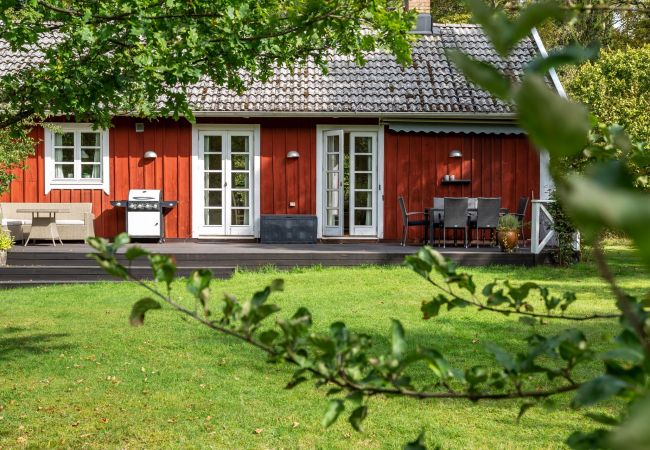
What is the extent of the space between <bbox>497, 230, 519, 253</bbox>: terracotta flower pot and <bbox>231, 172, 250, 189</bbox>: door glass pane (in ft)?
16.7

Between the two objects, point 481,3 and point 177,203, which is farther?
point 177,203

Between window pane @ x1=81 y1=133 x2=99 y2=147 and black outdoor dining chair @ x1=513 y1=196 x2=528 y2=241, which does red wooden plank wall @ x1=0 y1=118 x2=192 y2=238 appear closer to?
window pane @ x1=81 y1=133 x2=99 y2=147

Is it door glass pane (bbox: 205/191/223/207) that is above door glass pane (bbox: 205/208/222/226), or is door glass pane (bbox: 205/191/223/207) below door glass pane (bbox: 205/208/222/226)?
above

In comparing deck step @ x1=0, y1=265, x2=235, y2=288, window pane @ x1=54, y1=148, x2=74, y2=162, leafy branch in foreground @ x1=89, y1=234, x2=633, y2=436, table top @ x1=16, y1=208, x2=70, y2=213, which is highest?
window pane @ x1=54, y1=148, x2=74, y2=162

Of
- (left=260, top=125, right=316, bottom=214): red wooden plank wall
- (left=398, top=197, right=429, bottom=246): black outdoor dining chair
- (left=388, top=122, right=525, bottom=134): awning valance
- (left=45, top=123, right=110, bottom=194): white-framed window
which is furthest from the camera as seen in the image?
(left=260, top=125, right=316, bottom=214): red wooden plank wall

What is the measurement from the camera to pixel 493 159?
588 inches

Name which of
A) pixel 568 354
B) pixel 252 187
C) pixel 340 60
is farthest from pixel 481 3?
pixel 340 60

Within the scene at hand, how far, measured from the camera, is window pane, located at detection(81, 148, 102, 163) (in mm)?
14766

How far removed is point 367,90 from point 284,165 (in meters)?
2.22

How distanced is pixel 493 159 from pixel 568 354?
46.4ft

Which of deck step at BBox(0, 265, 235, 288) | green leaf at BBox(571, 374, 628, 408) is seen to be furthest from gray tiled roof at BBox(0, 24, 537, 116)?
green leaf at BBox(571, 374, 628, 408)

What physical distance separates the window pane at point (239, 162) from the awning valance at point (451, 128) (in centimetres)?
292

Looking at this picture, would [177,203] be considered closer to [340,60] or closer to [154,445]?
[340,60]

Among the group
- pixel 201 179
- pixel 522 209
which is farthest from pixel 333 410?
pixel 201 179
